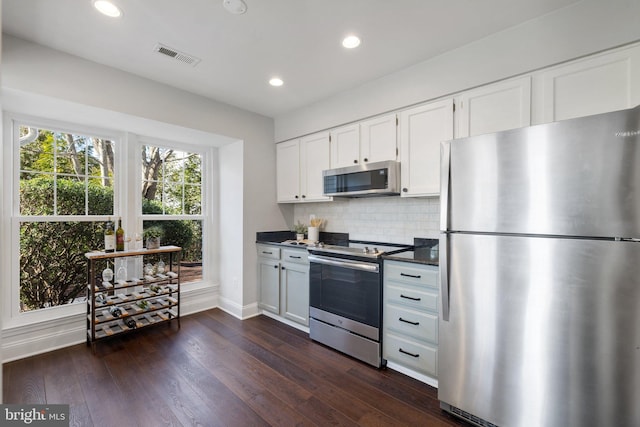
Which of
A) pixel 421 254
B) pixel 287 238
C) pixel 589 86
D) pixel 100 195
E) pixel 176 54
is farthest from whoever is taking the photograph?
pixel 287 238

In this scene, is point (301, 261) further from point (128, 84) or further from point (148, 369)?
point (128, 84)

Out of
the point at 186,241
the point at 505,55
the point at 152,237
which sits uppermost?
the point at 505,55

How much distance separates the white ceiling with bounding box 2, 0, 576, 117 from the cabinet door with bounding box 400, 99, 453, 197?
1.46ft

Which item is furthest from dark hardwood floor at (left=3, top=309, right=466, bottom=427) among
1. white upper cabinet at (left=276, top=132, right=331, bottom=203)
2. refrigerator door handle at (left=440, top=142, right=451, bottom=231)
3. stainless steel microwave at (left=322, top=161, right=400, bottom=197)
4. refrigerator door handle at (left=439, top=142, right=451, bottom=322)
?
white upper cabinet at (left=276, top=132, right=331, bottom=203)

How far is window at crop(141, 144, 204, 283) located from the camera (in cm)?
364

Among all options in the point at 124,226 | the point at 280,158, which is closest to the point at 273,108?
the point at 280,158

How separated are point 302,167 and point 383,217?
115 cm

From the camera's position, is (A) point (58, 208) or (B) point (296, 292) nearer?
(A) point (58, 208)

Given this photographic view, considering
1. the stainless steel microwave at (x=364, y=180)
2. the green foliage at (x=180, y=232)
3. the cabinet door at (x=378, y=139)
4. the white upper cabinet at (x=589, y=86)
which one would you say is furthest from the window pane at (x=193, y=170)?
the white upper cabinet at (x=589, y=86)

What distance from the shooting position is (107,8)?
1989 millimetres

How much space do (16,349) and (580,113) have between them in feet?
15.6

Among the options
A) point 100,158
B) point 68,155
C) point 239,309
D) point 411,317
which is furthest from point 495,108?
point 68,155

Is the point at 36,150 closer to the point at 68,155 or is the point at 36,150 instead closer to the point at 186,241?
the point at 68,155

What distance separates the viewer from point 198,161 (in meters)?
4.08
